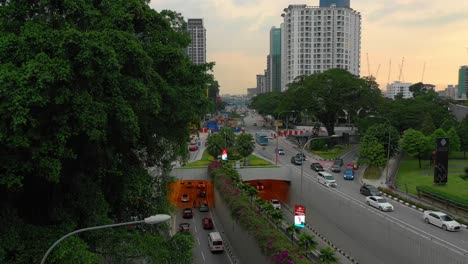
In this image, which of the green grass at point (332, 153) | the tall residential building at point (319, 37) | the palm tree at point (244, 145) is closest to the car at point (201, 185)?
the palm tree at point (244, 145)

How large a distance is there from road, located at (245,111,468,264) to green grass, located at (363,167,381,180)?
697 centimetres

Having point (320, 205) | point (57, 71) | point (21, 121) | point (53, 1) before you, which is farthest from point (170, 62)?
point (320, 205)

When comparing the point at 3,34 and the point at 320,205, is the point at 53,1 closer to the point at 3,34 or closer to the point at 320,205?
the point at 3,34

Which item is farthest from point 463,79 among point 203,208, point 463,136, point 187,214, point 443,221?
point 443,221

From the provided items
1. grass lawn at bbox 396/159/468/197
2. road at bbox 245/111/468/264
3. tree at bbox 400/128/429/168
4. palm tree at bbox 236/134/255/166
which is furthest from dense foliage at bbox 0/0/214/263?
tree at bbox 400/128/429/168

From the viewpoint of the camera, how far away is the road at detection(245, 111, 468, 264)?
1981 centimetres

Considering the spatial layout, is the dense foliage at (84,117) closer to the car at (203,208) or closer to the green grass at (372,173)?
the car at (203,208)

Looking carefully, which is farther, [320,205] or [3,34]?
[320,205]

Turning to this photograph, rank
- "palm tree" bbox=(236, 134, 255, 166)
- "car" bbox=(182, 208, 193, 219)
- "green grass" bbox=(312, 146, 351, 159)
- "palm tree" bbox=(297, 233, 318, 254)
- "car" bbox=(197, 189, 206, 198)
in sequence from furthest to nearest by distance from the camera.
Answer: "green grass" bbox=(312, 146, 351, 159)
"palm tree" bbox=(236, 134, 255, 166)
"car" bbox=(197, 189, 206, 198)
"car" bbox=(182, 208, 193, 219)
"palm tree" bbox=(297, 233, 318, 254)

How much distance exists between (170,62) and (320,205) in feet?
65.0

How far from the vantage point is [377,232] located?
78.0 feet

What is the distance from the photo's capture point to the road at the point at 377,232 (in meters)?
19.8

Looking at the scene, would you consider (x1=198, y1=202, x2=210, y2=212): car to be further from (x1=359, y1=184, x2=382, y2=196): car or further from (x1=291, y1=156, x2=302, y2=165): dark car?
(x1=291, y1=156, x2=302, y2=165): dark car

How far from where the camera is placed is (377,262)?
23.7 meters
